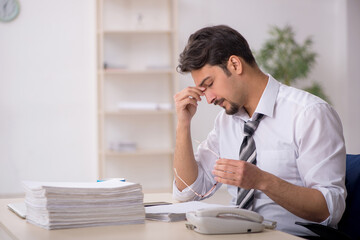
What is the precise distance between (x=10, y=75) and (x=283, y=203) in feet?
13.6

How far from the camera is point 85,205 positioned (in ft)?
4.08

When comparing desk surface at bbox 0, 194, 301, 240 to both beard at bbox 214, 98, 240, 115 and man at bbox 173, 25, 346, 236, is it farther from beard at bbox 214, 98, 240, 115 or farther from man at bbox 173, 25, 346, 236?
beard at bbox 214, 98, 240, 115

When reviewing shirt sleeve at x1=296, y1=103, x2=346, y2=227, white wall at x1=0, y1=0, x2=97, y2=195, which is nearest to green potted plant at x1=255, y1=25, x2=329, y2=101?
white wall at x1=0, y1=0, x2=97, y2=195

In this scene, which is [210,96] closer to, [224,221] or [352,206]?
[352,206]

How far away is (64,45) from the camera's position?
5.18 metres

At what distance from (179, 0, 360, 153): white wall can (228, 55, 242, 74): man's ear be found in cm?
358

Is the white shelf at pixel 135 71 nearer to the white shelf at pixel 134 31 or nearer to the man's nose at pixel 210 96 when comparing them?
the white shelf at pixel 134 31

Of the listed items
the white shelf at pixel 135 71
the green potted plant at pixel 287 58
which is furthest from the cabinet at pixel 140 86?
the green potted plant at pixel 287 58

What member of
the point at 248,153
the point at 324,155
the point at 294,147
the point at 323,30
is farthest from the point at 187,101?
the point at 323,30

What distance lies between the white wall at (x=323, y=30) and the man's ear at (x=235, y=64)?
3.58 m

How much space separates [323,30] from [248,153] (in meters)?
4.37

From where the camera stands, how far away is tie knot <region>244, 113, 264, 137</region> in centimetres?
175

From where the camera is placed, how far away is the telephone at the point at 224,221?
1171 millimetres

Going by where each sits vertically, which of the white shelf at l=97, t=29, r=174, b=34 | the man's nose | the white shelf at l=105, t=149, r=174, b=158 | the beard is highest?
the white shelf at l=97, t=29, r=174, b=34
